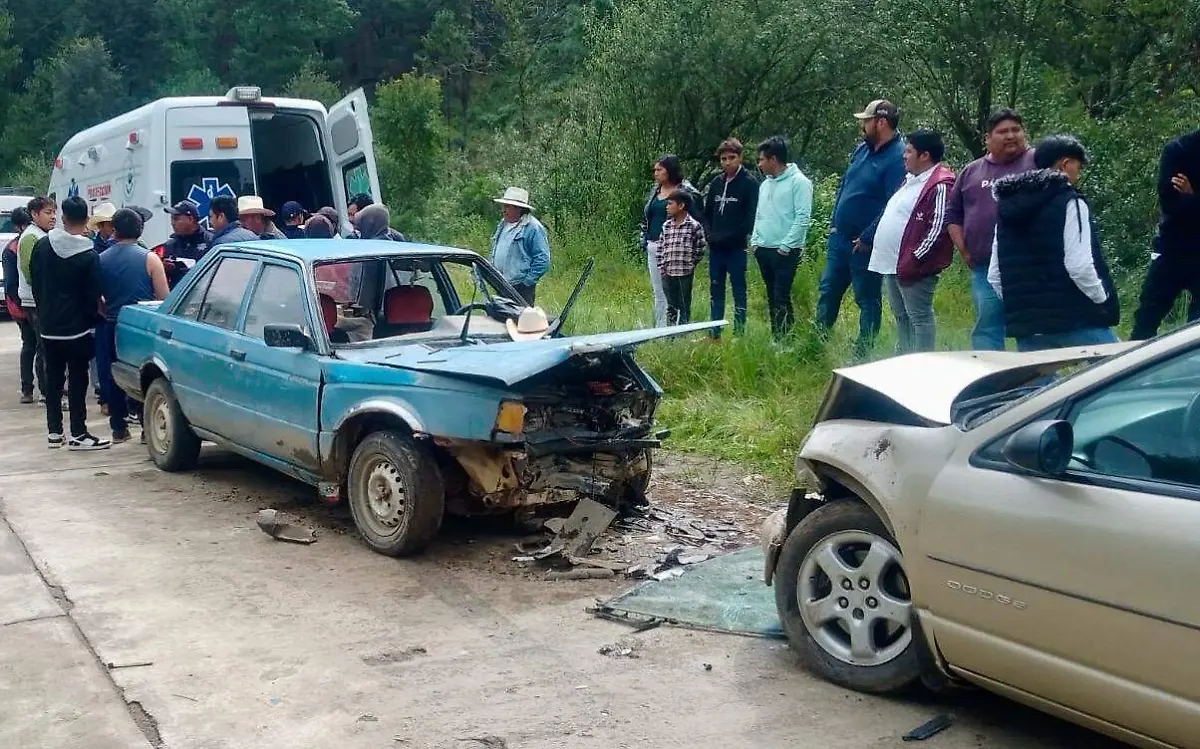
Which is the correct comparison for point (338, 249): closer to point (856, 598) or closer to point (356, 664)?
point (356, 664)

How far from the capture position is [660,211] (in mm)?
10758

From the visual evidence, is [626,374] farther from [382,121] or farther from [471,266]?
[382,121]

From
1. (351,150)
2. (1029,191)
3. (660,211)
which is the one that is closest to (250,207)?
(351,150)

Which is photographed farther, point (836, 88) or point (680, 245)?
point (836, 88)

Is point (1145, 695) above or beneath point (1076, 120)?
beneath

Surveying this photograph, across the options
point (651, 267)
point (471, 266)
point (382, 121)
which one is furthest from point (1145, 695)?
point (382, 121)

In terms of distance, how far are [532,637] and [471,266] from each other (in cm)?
304

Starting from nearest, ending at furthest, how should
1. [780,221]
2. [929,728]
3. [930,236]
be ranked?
[929,728] < [930,236] < [780,221]

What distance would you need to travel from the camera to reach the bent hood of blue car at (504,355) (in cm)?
532

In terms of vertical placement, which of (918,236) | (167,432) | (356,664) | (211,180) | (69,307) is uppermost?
(211,180)

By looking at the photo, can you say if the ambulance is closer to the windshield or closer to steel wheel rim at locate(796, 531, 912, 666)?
the windshield

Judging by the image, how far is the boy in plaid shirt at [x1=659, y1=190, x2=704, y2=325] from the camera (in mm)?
10219

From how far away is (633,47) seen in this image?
17500 mm

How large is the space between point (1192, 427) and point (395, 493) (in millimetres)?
3694
